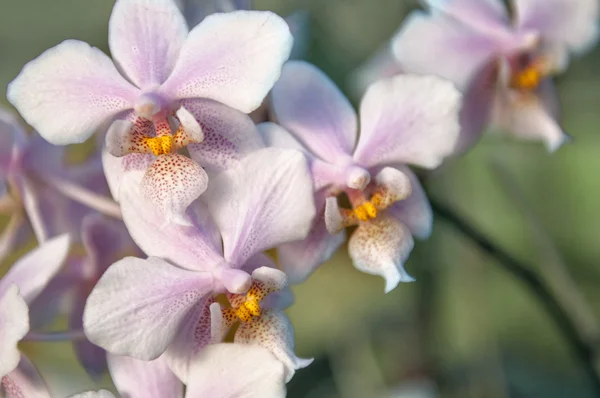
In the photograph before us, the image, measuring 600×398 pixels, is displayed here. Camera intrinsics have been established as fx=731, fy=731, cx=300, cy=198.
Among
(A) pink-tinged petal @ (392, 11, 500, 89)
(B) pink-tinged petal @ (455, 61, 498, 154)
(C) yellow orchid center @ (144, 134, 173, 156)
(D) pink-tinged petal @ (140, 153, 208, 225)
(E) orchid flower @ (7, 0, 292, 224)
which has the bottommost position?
(B) pink-tinged petal @ (455, 61, 498, 154)

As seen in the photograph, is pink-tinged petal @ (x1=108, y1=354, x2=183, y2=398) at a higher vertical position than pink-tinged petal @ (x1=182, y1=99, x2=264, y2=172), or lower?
lower

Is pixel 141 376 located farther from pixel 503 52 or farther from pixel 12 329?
pixel 503 52

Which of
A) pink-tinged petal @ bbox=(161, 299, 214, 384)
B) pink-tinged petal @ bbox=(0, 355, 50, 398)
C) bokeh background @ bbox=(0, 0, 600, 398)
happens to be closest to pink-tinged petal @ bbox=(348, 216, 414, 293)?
pink-tinged petal @ bbox=(161, 299, 214, 384)

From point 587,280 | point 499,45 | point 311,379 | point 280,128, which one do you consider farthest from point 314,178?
point 587,280

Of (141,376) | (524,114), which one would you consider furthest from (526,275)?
(141,376)

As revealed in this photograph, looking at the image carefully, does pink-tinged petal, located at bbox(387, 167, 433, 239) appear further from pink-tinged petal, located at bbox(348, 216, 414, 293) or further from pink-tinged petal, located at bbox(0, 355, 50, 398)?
pink-tinged petal, located at bbox(0, 355, 50, 398)
